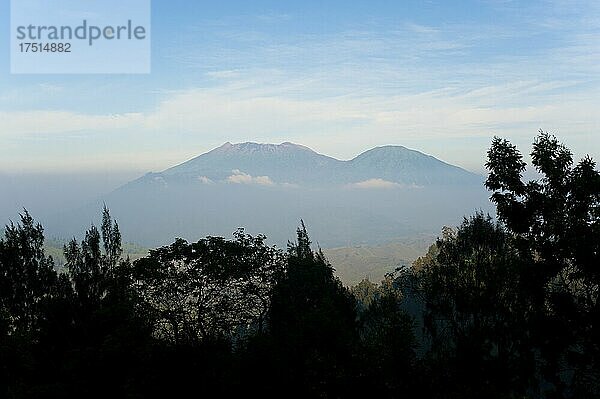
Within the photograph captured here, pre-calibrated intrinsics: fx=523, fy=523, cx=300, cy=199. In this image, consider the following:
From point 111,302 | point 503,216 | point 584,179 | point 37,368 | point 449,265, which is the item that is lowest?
point 37,368

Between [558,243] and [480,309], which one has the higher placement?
[558,243]

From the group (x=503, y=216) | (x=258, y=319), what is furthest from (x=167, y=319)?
(x=503, y=216)

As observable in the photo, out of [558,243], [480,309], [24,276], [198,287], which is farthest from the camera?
[24,276]

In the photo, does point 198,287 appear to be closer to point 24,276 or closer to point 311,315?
point 311,315

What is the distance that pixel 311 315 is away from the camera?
54.4ft

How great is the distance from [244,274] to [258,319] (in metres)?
2.31

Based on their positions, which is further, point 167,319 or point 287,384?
point 167,319

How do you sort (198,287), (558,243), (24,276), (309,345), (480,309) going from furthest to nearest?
(24,276)
(198,287)
(480,309)
(309,345)
(558,243)

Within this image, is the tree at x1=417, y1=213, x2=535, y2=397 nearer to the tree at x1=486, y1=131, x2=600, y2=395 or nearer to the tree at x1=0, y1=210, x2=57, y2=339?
the tree at x1=486, y1=131, x2=600, y2=395

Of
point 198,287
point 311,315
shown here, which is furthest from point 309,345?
point 198,287

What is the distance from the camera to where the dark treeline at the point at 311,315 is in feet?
40.9

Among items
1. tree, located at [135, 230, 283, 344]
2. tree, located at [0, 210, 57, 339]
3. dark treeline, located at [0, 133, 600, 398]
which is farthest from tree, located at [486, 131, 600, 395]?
tree, located at [0, 210, 57, 339]

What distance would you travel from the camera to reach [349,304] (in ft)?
79.4

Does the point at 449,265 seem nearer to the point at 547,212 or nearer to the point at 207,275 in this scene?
the point at 547,212
